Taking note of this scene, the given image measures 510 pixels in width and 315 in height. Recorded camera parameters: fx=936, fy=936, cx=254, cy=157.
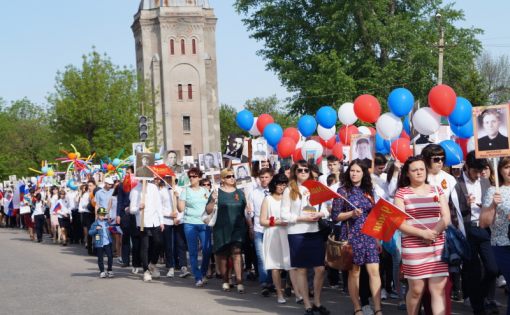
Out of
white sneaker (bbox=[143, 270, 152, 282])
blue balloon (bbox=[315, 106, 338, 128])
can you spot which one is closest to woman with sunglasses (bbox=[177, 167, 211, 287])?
white sneaker (bbox=[143, 270, 152, 282])

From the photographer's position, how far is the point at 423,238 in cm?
841

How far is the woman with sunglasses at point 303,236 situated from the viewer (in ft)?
35.9

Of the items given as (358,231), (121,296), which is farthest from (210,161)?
(358,231)

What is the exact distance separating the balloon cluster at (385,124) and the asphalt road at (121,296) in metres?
2.80

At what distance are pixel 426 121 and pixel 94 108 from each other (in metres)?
49.8

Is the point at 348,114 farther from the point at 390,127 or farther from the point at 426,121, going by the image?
the point at 426,121

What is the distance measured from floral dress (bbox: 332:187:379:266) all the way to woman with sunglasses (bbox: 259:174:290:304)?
71.9 inches

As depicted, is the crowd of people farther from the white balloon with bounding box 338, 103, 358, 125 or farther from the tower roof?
the tower roof

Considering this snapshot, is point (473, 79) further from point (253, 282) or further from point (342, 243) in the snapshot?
point (342, 243)

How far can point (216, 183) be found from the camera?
1784 cm

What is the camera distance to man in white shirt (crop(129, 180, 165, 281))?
1515 centimetres

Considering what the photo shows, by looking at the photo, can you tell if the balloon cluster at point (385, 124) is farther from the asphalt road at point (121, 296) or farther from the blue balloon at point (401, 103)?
the asphalt road at point (121, 296)

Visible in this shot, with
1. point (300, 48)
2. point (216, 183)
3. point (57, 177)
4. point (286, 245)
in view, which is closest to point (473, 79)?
point (300, 48)

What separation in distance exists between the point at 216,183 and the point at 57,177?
919 inches
